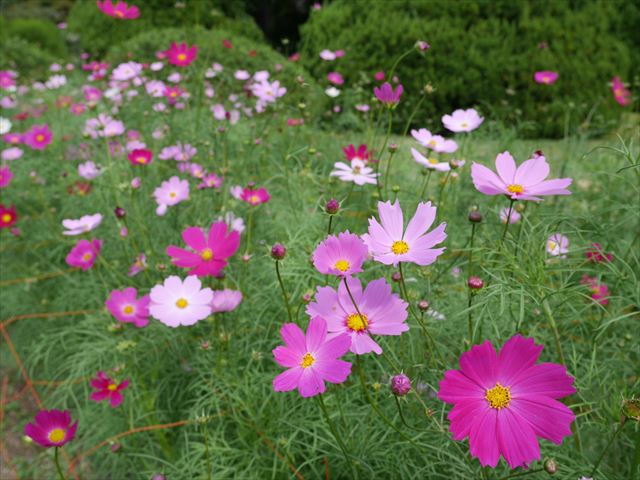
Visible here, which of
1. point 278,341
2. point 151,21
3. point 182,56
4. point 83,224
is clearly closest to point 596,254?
point 278,341

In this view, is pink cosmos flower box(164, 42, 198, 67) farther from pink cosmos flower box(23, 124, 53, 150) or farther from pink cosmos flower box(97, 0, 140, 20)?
pink cosmos flower box(23, 124, 53, 150)

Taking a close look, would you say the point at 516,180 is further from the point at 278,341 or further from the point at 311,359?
the point at 278,341

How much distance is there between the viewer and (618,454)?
3.29 feet

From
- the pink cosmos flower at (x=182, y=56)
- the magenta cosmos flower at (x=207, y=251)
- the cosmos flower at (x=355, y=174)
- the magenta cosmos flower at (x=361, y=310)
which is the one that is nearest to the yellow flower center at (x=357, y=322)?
the magenta cosmos flower at (x=361, y=310)

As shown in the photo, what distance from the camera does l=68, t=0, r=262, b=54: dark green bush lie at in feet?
17.2

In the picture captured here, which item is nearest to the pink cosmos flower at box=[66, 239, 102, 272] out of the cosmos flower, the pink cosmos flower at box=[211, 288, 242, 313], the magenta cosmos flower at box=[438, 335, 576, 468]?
the pink cosmos flower at box=[211, 288, 242, 313]

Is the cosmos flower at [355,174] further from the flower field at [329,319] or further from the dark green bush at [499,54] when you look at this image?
the dark green bush at [499,54]

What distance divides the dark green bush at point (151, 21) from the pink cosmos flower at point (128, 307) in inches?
173

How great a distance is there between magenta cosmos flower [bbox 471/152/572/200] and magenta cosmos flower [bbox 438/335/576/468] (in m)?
0.22

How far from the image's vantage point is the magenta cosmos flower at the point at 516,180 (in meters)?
0.70

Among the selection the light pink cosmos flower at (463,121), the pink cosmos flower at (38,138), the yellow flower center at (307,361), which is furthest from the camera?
the pink cosmos flower at (38,138)

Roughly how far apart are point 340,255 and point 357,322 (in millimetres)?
96

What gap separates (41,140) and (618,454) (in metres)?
2.17

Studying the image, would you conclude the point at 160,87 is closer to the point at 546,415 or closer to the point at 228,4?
the point at 546,415
